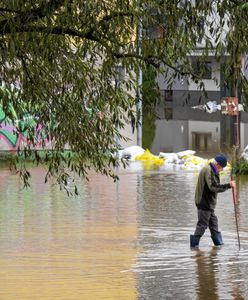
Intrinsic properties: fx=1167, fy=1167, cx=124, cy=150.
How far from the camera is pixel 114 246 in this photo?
17250mm

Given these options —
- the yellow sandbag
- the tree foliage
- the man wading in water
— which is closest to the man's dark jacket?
the man wading in water

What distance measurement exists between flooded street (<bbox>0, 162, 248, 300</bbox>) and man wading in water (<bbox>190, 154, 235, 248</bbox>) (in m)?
0.23

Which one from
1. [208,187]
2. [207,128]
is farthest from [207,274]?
[207,128]

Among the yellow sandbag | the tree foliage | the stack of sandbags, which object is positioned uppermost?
the tree foliage

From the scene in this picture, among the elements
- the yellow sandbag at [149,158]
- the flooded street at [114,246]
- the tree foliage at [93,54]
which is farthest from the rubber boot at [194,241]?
the yellow sandbag at [149,158]

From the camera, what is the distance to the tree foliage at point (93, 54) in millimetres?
10414

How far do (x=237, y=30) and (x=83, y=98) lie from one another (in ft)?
6.45

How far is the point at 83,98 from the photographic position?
11711 millimetres

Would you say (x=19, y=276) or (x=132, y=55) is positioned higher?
(x=132, y=55)

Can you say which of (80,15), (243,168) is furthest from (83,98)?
(243,168)

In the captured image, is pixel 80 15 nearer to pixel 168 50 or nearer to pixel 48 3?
pixel 48 3

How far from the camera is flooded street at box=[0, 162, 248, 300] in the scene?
13805mm

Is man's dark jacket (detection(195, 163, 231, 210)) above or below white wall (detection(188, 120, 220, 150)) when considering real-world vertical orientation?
below

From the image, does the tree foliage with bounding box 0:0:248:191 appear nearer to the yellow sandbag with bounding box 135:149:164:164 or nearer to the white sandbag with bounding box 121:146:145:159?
the yellow sandbag with bounding box 135:149:164:164
